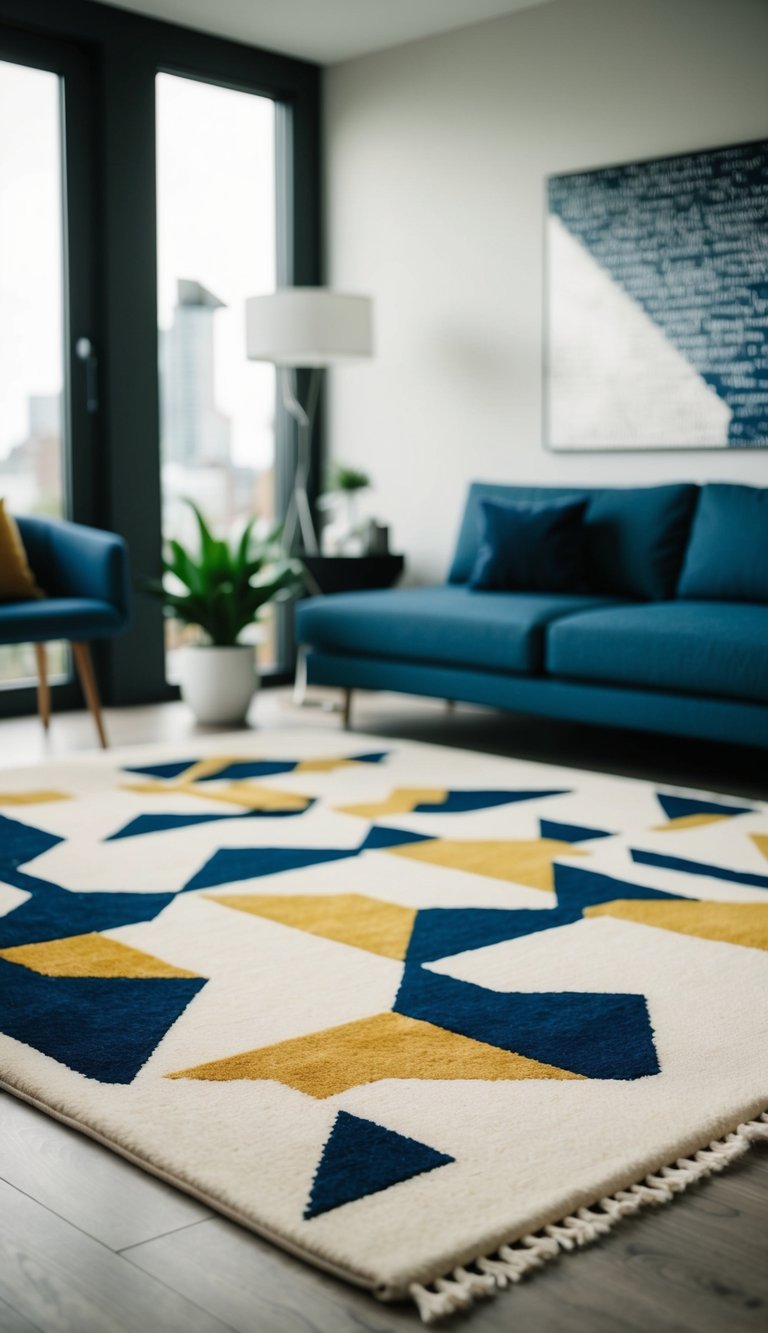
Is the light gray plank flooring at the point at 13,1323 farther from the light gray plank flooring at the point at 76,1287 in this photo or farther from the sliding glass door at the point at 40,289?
the sliding glass door at the point at 40,289

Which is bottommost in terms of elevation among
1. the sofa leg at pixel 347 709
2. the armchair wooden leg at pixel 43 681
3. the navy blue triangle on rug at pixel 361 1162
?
the navy blue triangle on rug at pixel 361 1162

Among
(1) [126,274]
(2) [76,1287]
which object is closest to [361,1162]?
(2) [76,1287]

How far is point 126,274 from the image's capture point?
5113 mm

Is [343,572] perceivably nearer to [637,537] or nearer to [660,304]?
[637,537]

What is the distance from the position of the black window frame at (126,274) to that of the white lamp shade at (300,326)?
42 cm

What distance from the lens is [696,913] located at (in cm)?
256

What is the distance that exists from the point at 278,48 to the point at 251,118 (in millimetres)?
281

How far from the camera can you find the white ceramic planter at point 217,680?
482 cm

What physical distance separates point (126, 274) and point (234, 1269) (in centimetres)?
430

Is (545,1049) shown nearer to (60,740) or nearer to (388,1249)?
(388,1249)

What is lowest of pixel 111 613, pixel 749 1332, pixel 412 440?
pixel 749 1332

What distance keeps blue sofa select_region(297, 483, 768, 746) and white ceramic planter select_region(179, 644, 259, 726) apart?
0.24 metres

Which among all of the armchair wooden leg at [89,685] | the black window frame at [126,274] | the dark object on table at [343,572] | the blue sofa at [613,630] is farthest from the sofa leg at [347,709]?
the black window frame at [126,274]

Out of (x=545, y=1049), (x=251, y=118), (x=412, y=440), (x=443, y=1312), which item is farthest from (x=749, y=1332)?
(x=251, y=118)
